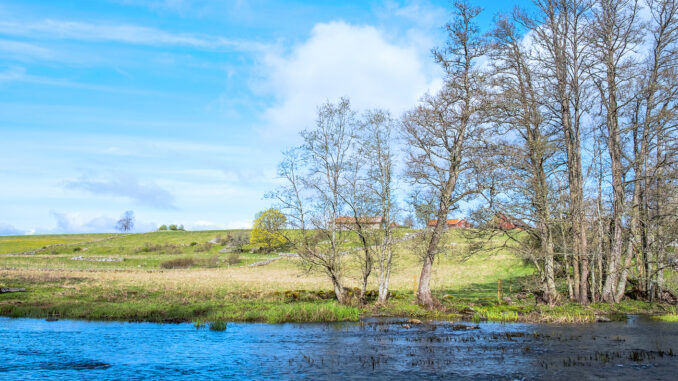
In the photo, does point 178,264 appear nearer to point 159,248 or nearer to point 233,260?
point 233,260

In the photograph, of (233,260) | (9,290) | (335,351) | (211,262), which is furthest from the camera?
(233,260)

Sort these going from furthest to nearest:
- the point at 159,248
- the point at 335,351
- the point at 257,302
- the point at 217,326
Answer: the point at 159,248, the point at 257,302, the point at 217,326, the point at 335,351

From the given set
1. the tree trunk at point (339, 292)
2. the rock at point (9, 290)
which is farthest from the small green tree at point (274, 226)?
the rock at point (9, 290)

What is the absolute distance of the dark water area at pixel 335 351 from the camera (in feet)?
47.0

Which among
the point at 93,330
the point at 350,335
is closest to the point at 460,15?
the point at 350,335

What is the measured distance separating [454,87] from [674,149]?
1206 centimetres

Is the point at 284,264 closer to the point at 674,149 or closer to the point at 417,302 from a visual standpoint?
the point at 417,302

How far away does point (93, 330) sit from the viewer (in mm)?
21250

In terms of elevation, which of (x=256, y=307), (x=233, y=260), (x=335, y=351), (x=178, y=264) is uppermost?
(x=233, y=260)

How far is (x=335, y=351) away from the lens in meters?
17.5

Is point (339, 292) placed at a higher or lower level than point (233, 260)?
lower

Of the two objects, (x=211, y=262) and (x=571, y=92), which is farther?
(x=211, y=262)

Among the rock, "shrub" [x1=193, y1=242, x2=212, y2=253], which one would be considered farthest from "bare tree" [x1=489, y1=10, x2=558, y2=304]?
"shrub" [x1=193, y1=242, x2=212, y2=253]

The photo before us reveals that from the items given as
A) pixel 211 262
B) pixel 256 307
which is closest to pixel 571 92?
pixel 256 307
